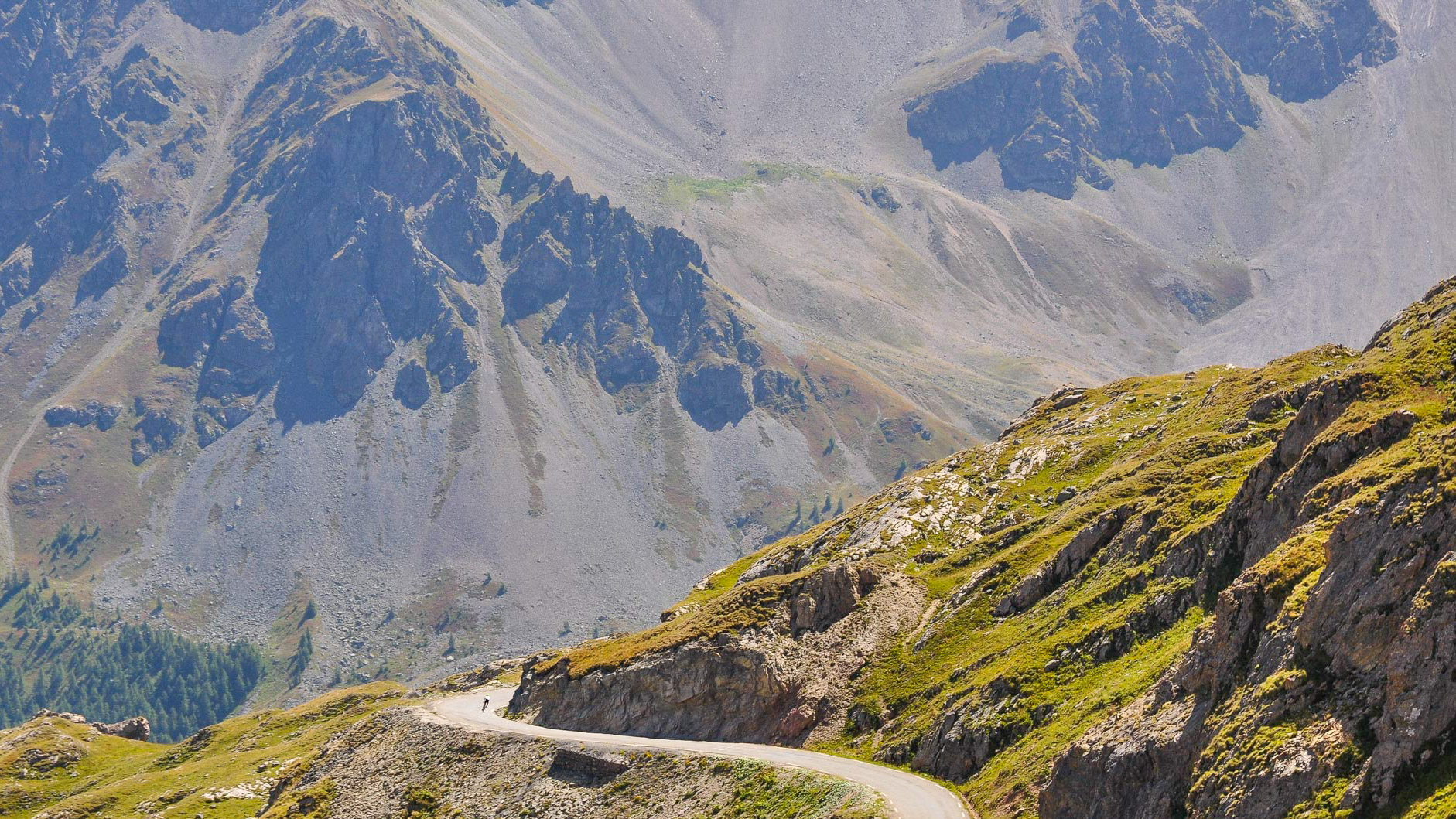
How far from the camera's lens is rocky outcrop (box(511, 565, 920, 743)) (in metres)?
76.9

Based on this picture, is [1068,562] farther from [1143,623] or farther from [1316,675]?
[1316,675]

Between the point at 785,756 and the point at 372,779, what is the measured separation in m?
38.8

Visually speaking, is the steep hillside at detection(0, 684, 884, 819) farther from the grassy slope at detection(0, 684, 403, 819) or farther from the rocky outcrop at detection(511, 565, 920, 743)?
the rocky outcrop at detection(511, 565, 920, 743)

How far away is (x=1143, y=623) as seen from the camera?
5806cm

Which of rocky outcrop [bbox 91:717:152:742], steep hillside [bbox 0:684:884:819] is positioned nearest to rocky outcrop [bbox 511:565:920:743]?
steep hillside [bbox 0:684:884:819]

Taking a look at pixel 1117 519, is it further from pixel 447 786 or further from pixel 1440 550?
A: pixel 447 786

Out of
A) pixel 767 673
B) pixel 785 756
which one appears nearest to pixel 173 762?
pixel 767 673

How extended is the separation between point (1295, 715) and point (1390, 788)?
468 centimetres

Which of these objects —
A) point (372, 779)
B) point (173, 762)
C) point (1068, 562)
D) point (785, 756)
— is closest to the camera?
point (785, 756)

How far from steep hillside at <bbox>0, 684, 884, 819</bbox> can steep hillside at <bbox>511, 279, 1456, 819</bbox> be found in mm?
7855

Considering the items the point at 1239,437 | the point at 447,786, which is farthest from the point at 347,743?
the point at 1239,437

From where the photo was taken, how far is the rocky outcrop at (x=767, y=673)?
7694cm

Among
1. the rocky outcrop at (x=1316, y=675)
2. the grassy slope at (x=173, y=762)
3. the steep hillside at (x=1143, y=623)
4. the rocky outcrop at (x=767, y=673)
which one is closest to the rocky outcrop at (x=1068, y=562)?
the steep hillside at (x=1143, y=623)

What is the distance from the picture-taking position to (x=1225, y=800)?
36.9m
